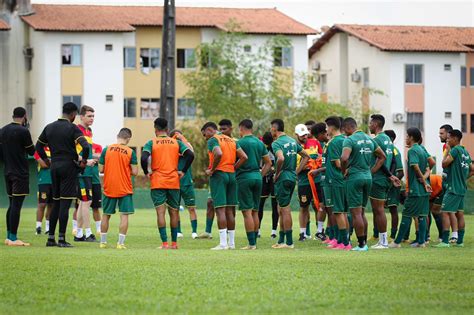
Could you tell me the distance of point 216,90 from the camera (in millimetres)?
80250

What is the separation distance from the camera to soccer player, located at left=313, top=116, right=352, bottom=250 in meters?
21.5

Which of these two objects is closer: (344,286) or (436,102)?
(344,286)

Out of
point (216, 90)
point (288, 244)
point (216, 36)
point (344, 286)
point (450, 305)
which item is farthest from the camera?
point (216, 36)

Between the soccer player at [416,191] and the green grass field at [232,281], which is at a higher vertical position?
the soccer player at [416,191]

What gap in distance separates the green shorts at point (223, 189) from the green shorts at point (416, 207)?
3.54m

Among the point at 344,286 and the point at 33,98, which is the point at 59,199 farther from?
the point at 33,98

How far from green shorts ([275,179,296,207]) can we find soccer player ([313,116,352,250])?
770mm

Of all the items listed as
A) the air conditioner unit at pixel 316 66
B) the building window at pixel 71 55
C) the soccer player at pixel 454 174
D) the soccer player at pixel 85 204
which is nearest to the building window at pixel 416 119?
the air conditioner unit at pixel 316 66

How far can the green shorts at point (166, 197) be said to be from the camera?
69.7 ft

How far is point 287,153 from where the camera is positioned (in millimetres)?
22203

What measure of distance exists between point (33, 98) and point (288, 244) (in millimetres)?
60052

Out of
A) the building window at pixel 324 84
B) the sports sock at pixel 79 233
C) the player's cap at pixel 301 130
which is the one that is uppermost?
the building window at pixel 324 84

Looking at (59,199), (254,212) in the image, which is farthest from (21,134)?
(254,212)

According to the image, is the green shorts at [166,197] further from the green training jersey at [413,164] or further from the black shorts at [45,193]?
the black shorts at [45,193]
